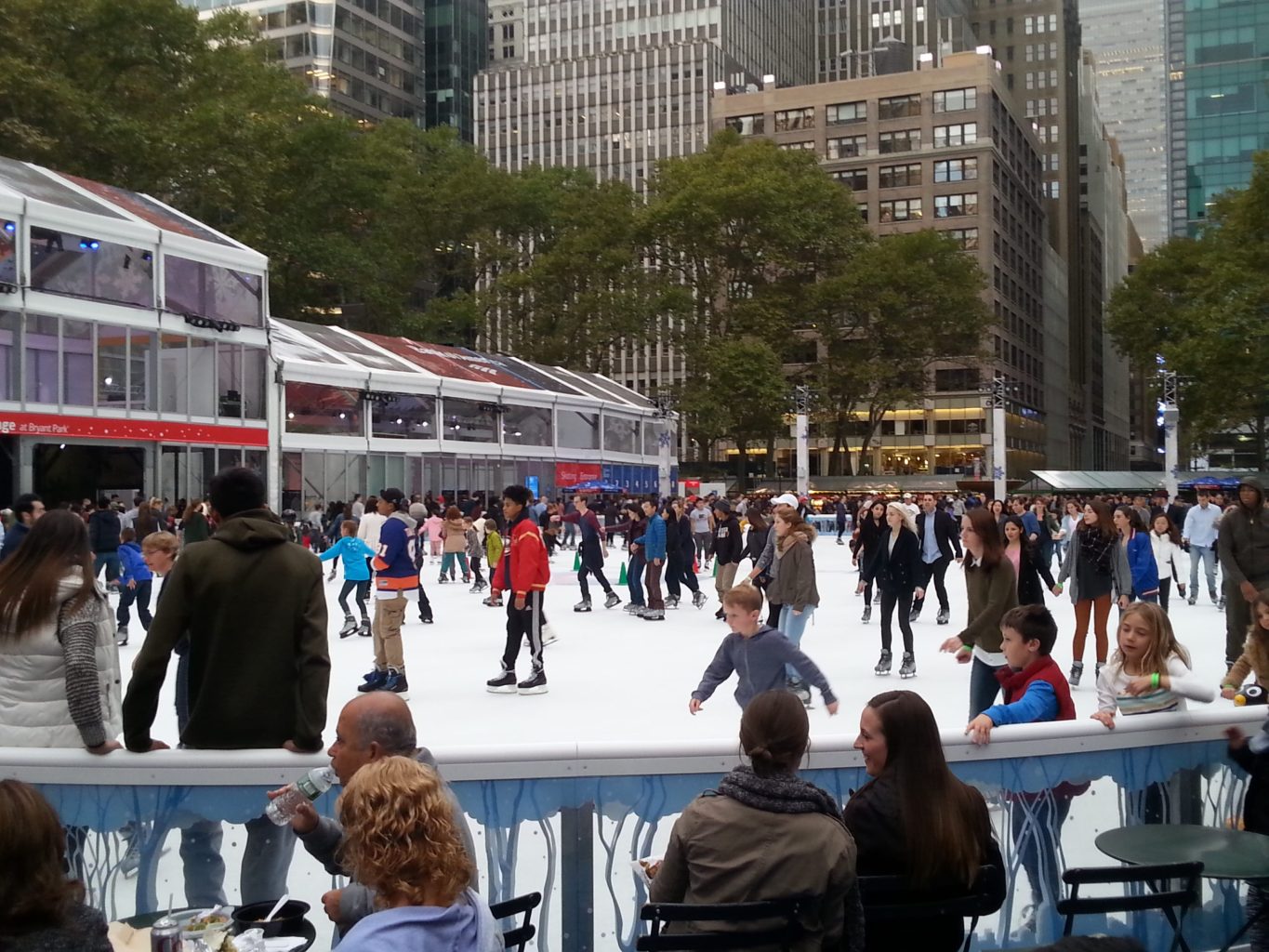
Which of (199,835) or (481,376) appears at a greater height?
(481,376)

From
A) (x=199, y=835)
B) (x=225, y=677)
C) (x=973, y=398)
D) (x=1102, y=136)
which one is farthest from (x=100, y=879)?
(x=1102, y=136)

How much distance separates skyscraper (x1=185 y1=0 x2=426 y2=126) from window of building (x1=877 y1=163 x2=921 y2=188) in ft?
110

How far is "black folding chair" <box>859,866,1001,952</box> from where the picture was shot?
2.78 meters

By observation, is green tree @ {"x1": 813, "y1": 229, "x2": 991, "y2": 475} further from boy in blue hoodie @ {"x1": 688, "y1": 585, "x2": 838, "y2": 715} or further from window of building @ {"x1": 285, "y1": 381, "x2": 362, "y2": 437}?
boy in blue hoodie @ {"x1": 688, "y1": 585, "x2": 838, "y2": 715}

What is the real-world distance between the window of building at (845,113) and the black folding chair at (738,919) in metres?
80.3

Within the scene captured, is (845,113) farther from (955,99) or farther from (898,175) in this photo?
(955,99)

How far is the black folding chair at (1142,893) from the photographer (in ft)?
10.2

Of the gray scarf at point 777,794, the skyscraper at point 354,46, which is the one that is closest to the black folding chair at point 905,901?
the gray scarf at point 777,794

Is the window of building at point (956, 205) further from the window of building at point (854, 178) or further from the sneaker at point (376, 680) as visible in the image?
the sneaker at point (376, 680)

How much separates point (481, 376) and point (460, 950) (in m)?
35.6

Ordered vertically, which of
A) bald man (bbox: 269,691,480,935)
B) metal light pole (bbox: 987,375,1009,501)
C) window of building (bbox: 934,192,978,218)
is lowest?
bald man (bbox: 269,691,480,935)

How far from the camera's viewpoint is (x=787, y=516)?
9.17m

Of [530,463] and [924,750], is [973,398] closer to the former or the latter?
[530,463]

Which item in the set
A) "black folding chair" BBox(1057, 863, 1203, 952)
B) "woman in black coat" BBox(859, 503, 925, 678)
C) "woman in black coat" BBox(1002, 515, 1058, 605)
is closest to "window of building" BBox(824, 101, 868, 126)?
"woman in black coat" BBox(859, 503, 925, 678)
